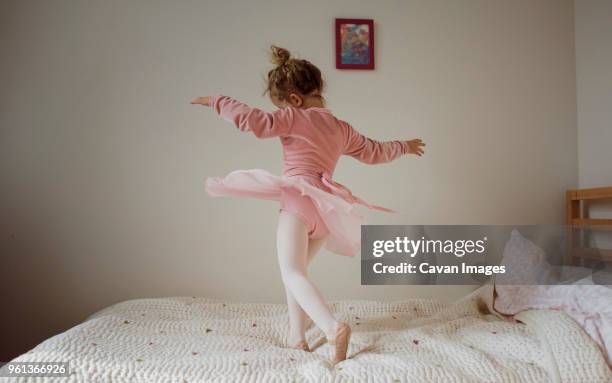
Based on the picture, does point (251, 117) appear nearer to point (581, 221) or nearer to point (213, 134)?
point (213, 134)

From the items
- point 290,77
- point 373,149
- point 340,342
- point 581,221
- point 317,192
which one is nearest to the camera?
point 340,342

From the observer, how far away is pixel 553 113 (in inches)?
78.2

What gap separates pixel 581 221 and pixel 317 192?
1318mm

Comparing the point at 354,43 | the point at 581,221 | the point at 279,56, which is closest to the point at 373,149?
the point at 279,56

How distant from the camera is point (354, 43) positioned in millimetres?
1904

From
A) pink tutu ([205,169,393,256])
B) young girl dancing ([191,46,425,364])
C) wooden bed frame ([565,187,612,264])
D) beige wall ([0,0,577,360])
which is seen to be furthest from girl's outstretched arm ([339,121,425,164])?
wooden bed frame ([565,187,612,264])

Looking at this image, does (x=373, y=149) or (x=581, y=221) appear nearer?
(x=373, y=149)

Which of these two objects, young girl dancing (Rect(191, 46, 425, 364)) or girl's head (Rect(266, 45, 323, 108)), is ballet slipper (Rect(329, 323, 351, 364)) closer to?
young girl dancing (Rect(191, 46, 425, 364))

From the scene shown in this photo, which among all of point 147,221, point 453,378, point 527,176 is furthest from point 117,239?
point 527,176

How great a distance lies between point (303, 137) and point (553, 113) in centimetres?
137

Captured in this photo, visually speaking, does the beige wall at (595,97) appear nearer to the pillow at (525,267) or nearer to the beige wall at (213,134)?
Answer: the beige wall at (213,134)

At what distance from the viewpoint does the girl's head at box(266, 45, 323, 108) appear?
128 centimetres

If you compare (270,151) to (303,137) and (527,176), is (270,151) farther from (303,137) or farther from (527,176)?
(527,176)

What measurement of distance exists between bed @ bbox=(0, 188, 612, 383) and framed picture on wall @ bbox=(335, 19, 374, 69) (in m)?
1.02
